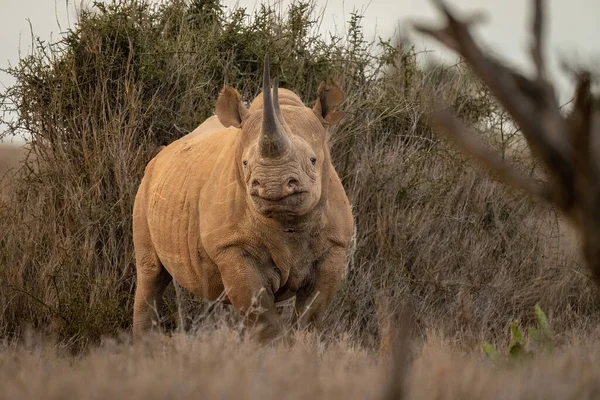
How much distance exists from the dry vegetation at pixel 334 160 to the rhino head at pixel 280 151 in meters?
1.65

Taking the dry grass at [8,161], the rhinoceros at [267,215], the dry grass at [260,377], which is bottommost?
the dry grass at [260,377]

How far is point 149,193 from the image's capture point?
27.4 ft

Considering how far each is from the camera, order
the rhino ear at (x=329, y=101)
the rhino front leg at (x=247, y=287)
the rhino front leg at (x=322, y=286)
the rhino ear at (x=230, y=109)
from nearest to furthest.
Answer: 1. the rhino front leg at (x=247, y=287)
2. the rhino front leg at (x=322, y=286)
3. the rhino ear at (x=230, y=109)
4. the rhino ear at (x=329, y=101)

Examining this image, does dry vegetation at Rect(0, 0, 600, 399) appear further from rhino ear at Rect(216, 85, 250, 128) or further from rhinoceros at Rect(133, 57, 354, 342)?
rhino ear at Rect(216, 85, 250, 128)

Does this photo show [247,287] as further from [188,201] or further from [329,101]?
[329,101]

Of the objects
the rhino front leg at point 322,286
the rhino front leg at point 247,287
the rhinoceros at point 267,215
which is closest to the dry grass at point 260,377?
the rhinoceros at point 267,215

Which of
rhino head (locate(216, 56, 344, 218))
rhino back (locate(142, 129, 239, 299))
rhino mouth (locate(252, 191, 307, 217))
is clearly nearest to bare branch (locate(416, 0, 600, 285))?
rhino head (locate(216, 56, 344, 218))

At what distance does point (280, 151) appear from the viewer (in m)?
6.25

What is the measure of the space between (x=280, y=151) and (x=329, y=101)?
1.01 metres

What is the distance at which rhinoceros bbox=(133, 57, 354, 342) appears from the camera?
6.27 meters

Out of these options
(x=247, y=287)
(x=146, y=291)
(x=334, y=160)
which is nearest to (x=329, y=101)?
(x=247, y=287)

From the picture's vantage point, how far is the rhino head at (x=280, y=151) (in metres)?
6.20

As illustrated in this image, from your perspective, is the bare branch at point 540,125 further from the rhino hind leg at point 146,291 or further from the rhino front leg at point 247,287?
the rhino hind leg at point 146,291

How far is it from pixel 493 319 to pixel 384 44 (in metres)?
3.22
